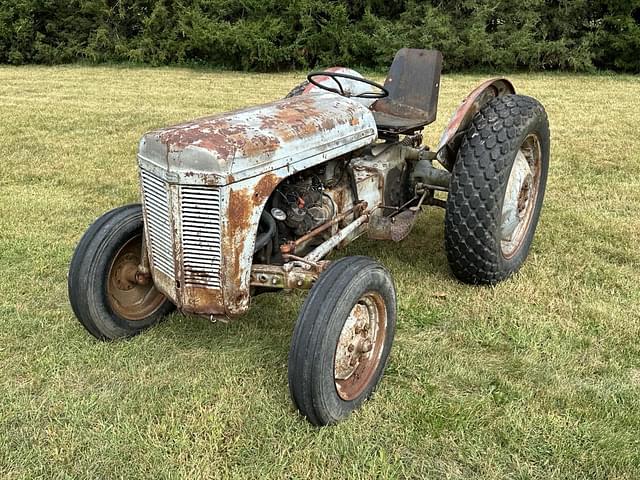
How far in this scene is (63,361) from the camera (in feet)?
9.94

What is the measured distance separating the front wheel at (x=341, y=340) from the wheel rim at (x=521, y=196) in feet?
4.70

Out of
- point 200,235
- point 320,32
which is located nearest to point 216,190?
point 200,235

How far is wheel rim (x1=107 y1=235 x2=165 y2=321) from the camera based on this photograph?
3.13m

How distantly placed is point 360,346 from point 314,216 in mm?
765

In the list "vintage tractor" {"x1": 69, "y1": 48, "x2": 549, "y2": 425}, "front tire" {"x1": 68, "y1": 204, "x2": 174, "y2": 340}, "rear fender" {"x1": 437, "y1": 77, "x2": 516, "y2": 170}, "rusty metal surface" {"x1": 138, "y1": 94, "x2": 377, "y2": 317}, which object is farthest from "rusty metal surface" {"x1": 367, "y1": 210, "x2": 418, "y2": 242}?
"front tire" {"x1": 68, "y1": 204, "x2": 174, "y2": 340}

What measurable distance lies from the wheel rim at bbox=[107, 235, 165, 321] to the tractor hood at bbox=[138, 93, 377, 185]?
24.3 inches

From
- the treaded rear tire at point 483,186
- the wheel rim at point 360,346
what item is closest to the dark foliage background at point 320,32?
the treaded rear tire at point 483,186

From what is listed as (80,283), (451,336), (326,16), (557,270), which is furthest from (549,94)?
(80,283)

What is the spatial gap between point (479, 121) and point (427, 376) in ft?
5.01

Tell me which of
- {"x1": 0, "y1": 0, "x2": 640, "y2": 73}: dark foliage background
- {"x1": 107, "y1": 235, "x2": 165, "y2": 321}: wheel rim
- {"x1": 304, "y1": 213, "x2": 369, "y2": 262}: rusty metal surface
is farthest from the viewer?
{"x1": 0, "y1": 0, "x2": 640, "y2": 73}: dark foliage background

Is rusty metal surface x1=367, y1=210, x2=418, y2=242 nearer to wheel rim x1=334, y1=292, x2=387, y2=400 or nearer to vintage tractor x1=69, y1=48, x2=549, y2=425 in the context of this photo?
vintage tractor x1=69, y1=48, x2=549, y2=425

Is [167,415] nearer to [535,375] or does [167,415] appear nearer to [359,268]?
[359,268]

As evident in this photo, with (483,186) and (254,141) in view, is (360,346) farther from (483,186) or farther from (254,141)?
(483,186)

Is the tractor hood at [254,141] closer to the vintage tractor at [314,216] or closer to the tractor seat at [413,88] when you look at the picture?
the vintage tractor at [314,216]
